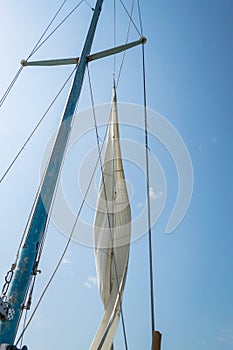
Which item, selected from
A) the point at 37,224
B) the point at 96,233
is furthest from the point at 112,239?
the point at 37,224

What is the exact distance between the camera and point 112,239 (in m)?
6.71

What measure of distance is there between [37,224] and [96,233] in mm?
3852

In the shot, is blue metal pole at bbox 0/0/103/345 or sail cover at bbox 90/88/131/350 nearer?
blue metal pole at bbox 0/0/103/345

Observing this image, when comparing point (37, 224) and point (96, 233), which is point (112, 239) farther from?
point (37, 224)

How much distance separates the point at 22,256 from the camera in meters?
3.21

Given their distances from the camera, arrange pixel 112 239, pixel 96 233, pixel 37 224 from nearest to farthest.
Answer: pixel 37 224 → pixel 112 239 → pixel 96 233

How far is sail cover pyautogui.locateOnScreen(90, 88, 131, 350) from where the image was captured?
18.3 ft

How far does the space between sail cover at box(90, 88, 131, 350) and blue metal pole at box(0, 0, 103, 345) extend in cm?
192

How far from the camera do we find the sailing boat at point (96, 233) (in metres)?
3.00

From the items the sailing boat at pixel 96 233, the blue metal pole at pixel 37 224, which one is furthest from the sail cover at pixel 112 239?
the blue metal pole at pixel 37 224

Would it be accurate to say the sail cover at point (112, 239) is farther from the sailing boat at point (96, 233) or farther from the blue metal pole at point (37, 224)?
the blue metal pole at point (37, 224)

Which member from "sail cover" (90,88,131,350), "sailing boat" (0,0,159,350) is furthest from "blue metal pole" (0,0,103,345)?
"sail cover" (90,88,131,350)

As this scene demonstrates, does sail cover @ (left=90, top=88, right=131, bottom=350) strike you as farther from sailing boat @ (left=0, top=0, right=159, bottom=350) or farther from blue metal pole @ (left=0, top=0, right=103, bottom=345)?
blue metal pole @ (left=0, top=0, right=103, bottom=345)

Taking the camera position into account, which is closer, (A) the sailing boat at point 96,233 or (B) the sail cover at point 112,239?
(A) the sailing boat at point 96,233
